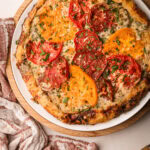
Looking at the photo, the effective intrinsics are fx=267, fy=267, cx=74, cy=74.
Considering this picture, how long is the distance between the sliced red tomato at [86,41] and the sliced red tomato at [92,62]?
7cm

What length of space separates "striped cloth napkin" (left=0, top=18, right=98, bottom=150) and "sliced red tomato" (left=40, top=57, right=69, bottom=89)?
0.83m

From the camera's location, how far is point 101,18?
362cm

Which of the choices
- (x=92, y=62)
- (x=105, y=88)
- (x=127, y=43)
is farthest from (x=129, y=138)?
(x=127, y=43)

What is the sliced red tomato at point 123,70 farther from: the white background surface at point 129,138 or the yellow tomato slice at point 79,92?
the white background surface at point 129,138

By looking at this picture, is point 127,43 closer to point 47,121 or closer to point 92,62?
point 92,62

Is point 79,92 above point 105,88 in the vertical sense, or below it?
below

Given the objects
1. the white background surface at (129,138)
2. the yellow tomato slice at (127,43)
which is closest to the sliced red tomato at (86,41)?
the yellow tomato slice at (127,43)

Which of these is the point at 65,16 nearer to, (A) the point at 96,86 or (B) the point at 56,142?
(A) the point at 96,86

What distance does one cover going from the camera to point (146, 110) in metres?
3.85

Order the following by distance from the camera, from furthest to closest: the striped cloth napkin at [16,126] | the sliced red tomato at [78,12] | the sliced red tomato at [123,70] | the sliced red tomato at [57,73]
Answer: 1. the striped cloth napkin at [16,126]
2. the sliced red tomato at [78,12]
3. the sliced red tomato at [57,73]
4. the sliced red tomato at [123,70]

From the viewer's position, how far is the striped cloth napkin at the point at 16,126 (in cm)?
413

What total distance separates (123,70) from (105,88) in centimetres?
34

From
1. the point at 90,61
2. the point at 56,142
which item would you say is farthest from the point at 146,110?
the point at 56,142

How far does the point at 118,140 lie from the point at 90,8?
6.80 feet
